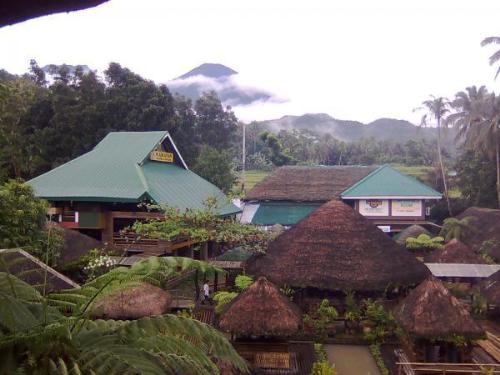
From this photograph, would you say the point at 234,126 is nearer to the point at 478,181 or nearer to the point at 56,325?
the point at 478,181

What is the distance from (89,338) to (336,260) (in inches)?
574

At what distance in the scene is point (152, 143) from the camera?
28047mm

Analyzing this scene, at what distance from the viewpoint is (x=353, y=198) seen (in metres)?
32.5

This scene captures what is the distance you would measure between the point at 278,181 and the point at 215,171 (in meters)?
5.40

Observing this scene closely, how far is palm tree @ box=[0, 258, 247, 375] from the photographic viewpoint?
143 inches

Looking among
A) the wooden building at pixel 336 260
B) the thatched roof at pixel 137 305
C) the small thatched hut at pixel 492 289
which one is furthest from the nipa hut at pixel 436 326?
the thatched roof at pixel 137 305

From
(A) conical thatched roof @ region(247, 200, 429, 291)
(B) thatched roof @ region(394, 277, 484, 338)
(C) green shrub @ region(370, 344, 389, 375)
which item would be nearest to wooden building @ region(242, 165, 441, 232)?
(A) conical thatched roof @ region(247, 200, 429, 291)

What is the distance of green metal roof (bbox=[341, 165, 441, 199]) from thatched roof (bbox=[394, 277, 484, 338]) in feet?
61.9

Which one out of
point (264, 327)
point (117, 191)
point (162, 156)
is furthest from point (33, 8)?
point (162, 156)

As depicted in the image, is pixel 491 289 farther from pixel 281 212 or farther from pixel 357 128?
pixel 357 128

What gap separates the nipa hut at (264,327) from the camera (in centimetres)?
1331

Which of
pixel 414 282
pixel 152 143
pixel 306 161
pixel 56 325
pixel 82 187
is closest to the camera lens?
pixel 56 325

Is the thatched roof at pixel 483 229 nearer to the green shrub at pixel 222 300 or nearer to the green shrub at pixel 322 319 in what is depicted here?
the green shrub at pixel 322 319

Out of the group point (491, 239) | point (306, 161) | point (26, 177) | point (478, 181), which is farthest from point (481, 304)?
point (306, 161)
